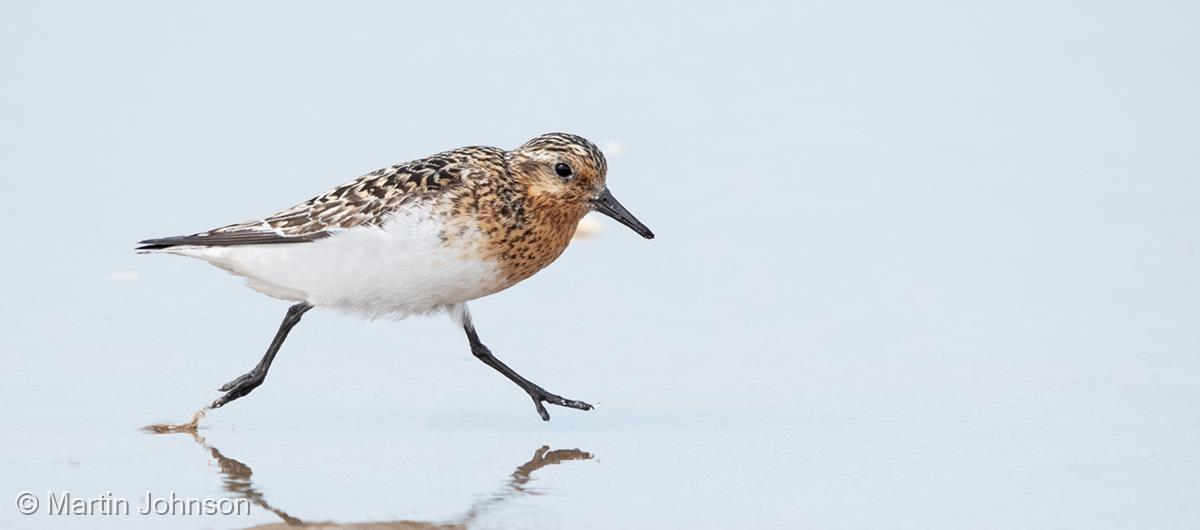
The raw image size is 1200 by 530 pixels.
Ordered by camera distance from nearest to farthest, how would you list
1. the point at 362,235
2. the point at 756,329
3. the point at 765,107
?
the point at 362,235
the point at 756,329
the point at 765,107

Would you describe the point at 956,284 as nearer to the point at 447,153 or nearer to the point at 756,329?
the point at 756,329

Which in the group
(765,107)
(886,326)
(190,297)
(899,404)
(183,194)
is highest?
(765,107)

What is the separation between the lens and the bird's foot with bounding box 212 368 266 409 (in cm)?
826

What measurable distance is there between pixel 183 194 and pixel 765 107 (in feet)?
14.4

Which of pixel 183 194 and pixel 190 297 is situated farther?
pixel 183 194

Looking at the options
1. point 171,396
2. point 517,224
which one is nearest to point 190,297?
point 171,396

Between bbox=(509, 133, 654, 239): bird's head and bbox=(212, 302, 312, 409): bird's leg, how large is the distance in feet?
3.79

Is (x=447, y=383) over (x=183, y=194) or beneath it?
beneath

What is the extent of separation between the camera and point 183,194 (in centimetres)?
1162

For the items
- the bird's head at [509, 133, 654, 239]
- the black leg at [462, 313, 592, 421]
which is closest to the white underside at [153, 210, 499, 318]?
the black leg at [462, 313, 592, 421]

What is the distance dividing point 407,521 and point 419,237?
1.75 meters

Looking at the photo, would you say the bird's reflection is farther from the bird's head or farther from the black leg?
the bird's head

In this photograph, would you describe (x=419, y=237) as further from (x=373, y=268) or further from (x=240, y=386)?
(x=240, y=386)

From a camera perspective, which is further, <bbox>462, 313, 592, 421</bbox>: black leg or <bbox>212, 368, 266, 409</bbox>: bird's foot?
<bbox>462, 313, 592, 421</bbox>: black leg
